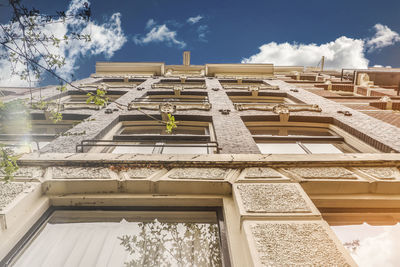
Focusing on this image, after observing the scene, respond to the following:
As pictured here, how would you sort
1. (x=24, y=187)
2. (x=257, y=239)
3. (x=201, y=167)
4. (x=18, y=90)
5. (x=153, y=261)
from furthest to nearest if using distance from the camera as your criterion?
(x=18, y=90) < (x=201, y=167) < (x=24, y=187) < (x=153, y=261) < (x=257, y=239)

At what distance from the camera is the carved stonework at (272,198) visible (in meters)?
2.92

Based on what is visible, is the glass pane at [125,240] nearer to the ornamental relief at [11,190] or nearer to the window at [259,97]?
the ornamental relief at [11,190]

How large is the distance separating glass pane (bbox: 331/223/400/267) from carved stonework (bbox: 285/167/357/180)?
796 mm

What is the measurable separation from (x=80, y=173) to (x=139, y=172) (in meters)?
1.03

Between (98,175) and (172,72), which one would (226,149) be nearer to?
(98,175)

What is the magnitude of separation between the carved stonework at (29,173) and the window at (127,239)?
2.58 feet

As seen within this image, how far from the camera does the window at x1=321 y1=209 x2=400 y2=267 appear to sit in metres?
2.82

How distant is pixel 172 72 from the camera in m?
18.1

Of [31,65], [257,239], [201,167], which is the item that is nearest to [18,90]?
[31,65]

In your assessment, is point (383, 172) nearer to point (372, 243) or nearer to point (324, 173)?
point (324, 173)

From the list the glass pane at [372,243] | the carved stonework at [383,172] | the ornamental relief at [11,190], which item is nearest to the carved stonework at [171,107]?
the ornamental relief at [11,190]

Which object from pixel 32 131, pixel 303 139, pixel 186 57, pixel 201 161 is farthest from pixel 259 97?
pixel 186 57

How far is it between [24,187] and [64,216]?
76 centimetres

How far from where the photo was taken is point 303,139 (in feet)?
21.3
